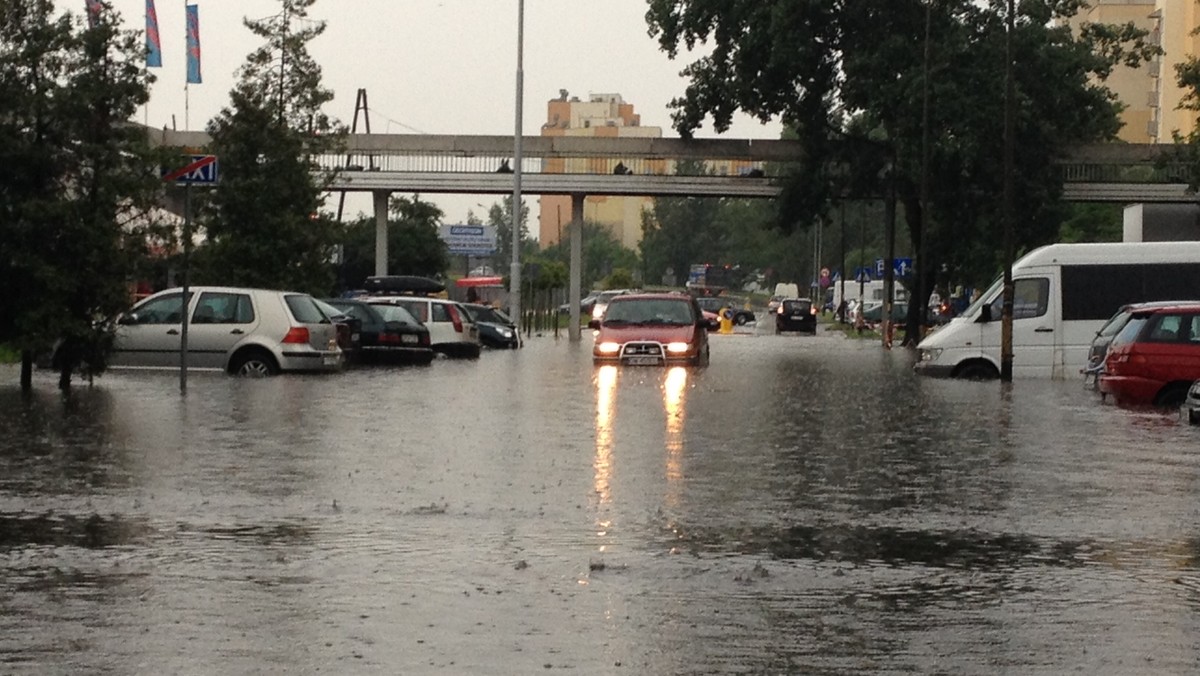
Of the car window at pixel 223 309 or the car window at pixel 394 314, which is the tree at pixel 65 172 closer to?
the car window at pixel 223 309

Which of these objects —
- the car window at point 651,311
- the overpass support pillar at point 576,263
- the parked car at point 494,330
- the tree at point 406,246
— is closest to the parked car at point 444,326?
the parked car at point 494,330

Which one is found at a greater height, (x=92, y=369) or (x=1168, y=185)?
(x=1168, y=185)

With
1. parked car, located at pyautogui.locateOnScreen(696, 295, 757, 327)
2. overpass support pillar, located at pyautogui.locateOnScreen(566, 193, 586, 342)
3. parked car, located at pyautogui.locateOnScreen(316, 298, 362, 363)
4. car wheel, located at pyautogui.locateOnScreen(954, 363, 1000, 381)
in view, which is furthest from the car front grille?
parked car, located at pyautogui.locateOnScreen(696, 295, 757, 327)

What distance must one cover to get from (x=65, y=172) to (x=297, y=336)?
6.84 m

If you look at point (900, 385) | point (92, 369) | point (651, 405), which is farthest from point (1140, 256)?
point (92, 369)

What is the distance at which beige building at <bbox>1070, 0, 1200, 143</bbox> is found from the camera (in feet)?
369

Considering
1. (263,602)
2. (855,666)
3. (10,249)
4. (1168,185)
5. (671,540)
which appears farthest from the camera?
(1168,185)

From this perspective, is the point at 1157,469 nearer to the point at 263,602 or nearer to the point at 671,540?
the point at 671,540

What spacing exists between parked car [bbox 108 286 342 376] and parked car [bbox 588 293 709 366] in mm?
8027

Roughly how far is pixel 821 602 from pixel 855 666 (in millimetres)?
1712

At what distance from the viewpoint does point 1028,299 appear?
36.2 meters

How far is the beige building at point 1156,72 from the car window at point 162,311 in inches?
2969

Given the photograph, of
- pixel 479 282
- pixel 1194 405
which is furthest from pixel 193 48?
pixel 1194 405

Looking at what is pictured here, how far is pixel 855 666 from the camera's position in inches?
325
